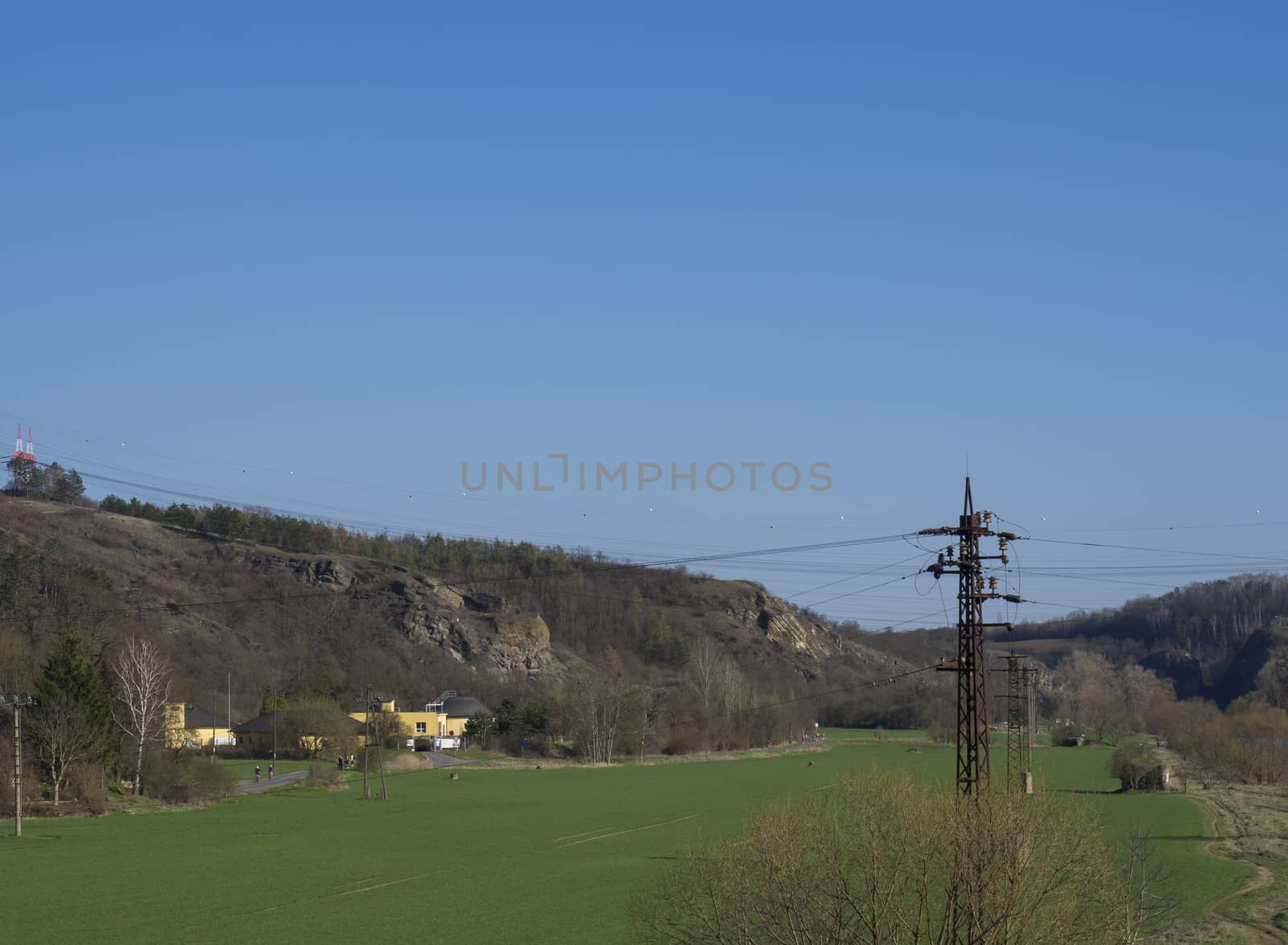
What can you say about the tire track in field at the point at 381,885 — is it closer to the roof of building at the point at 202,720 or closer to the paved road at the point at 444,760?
the paved road at the point at 444,760

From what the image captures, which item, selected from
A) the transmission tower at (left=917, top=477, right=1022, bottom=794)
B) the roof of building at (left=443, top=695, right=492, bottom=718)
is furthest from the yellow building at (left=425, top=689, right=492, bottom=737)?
the transmission tower at (left=917, top=477, right=1022, bottom=794)

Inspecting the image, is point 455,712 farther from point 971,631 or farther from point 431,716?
point 971,631

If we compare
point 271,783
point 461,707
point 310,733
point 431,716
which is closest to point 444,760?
point 310,733

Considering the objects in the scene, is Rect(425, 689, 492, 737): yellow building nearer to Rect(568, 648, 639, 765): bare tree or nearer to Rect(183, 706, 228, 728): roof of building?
Rect(568, 648, 639, 765): bare tree

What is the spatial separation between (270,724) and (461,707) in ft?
137

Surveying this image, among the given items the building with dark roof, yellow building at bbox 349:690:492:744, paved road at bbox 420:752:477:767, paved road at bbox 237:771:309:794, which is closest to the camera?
paved road at bbox 237:771:309:794

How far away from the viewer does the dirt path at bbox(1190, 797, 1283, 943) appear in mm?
39156

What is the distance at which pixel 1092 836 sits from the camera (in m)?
28.3

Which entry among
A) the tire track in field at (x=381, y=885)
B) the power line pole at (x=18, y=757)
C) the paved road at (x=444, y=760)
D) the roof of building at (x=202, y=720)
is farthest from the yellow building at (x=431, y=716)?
the tire track in field at (x=381, y=885)

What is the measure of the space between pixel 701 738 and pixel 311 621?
7025 cm

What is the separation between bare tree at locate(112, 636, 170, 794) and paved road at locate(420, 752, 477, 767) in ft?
129

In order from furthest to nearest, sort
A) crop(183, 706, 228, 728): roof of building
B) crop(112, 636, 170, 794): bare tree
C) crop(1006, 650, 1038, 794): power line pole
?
crop(183, 706, 228, 728): roof of building < crop(112, 636, 170, 794): bare tree < crop(1006, 650, 1038, 794): power line pole

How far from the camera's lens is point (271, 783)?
311ft

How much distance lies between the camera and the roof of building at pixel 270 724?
117 meters
